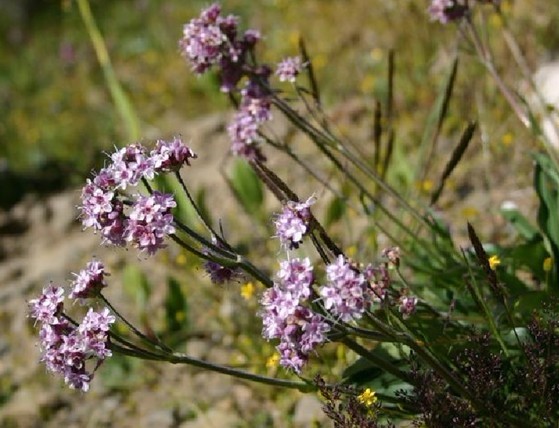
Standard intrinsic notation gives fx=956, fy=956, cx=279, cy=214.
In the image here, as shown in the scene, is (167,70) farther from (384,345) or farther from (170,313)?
(384,345)

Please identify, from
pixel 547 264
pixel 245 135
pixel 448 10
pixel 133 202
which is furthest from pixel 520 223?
pixel 133 202

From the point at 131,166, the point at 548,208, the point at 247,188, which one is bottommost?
the point at 548,208

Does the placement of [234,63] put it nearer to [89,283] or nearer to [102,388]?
[89,283]

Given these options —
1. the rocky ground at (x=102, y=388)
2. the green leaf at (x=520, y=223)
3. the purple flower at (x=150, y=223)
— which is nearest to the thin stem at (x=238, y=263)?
the purple flower at (x=150, y=223)

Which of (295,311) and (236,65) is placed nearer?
(295,311)

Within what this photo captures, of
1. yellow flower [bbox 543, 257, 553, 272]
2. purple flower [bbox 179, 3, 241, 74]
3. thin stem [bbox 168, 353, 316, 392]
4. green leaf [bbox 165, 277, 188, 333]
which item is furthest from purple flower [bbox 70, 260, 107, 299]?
green leaf [bbox 165, 277, 188, 333]

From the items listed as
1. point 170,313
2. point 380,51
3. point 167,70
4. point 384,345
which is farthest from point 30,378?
point 167,70

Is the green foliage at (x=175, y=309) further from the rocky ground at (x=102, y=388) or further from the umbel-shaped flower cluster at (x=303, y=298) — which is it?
the umbel-shaped flower cluster at (x=303, y=298)
